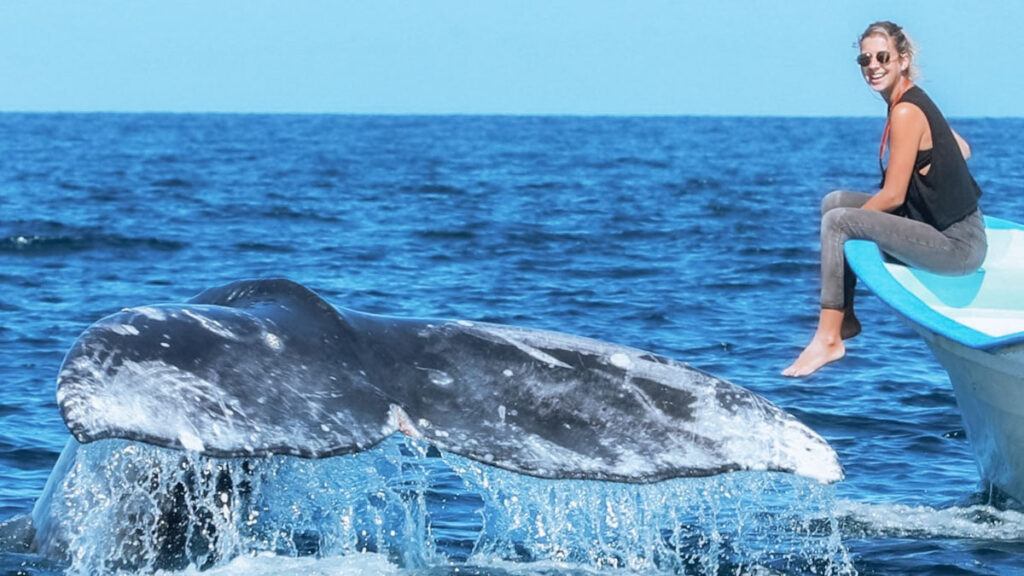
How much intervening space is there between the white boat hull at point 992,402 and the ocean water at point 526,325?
0.23 metres

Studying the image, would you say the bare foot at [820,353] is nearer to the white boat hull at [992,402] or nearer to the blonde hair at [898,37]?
→ the white boat hull at [992,402]

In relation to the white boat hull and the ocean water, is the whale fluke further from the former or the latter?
the white boat hull

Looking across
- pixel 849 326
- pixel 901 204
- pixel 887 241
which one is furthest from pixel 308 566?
pixel 901 204

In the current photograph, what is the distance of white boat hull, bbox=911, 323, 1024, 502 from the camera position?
24.3 feet

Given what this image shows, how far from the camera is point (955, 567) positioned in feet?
23.7

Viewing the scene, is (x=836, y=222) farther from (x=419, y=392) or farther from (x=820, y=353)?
(x=419, y=392)

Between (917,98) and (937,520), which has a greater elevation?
(917,98)

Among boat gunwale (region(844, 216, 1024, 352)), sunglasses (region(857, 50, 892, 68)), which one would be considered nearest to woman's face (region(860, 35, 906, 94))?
sunglasses (region(857, 50, 892, 68))

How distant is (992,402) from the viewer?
7711 mm

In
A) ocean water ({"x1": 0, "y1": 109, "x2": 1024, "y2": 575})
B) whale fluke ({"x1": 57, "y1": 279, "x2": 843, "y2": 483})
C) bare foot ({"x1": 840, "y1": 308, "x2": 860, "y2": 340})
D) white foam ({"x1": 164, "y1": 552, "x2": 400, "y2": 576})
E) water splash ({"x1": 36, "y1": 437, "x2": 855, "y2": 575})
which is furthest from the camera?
bare foot ({"x1": 840, "y1": 308, "x2": 860, "y2": 340})

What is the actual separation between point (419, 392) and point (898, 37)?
3.66 meters

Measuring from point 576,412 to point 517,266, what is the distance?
50.6 feet

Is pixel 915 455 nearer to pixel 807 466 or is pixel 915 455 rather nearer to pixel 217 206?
pixel 807 466

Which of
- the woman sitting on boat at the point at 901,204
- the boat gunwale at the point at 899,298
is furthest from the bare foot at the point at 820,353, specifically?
the boat gunwale at the point at 899,298
